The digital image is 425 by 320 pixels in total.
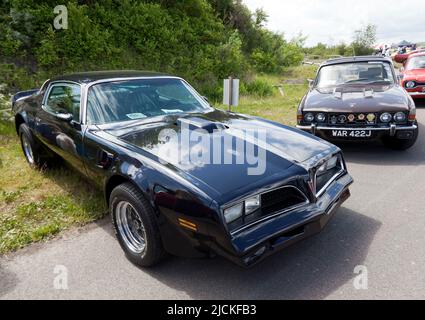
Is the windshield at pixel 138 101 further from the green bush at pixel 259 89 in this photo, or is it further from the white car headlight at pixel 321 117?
the green bush at pixel 259 89

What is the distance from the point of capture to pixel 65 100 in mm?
3912

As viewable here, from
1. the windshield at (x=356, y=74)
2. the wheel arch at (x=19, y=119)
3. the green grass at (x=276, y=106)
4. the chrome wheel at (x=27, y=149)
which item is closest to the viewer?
the chrome wheel at (x=27, y=149)

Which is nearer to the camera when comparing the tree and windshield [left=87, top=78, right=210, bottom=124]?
windshield [left=87, top=78, right=210, bottom=124]

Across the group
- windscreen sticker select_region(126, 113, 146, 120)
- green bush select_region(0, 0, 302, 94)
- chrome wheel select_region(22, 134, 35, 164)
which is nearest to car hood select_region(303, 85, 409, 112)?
windscreen sticker select_region(126, 113, 146, 120)

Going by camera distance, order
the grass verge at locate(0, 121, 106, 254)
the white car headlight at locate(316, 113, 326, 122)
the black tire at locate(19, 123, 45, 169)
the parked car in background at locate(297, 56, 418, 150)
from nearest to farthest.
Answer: the grass verge at locate(0, 121, 106, 254) → the black tire at locate(19, 123, 45, 169) → the parked car in background at locate(297, 56, 418, 150) → the white car headlight at locate(316, 113, 326, 122)

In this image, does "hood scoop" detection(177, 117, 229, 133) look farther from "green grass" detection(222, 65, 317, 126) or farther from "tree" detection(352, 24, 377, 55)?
"tree" detection(352, 24, 377, 55)

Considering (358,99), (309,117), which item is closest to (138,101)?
(309,117)

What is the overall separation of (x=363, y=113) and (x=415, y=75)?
5551 millimetres

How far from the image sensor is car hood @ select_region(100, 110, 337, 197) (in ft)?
7.91

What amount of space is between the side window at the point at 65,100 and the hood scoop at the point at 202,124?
3.56 feet

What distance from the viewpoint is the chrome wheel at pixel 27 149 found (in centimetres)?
475

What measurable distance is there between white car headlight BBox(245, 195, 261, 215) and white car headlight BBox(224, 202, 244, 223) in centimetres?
5

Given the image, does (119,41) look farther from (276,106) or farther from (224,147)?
(224,147)

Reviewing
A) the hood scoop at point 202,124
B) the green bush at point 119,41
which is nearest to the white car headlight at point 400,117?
the hood scoop at point 202,124
